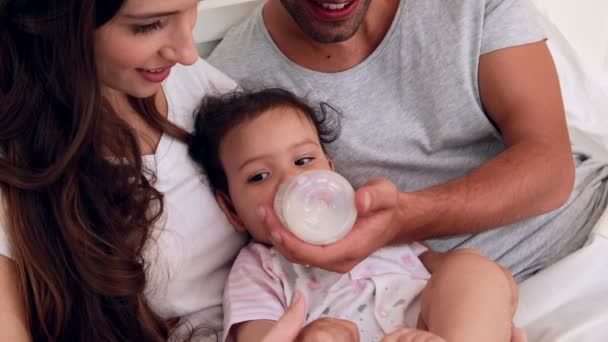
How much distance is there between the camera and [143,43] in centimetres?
107

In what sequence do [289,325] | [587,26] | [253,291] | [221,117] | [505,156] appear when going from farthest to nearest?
[587,26] < [505,156] < [221,117] < [253,291] < [289,325]

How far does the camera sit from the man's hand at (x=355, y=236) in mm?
1154

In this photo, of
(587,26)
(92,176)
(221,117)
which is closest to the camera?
(92,176)

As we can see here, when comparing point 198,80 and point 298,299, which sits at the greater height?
point 198,80

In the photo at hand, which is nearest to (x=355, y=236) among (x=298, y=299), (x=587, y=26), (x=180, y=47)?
(x=298, y=299)

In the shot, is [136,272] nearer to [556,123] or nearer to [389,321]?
[389,321]

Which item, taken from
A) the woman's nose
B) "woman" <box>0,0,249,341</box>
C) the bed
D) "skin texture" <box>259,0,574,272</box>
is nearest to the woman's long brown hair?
"woman" <box>0,0,249,341</box>

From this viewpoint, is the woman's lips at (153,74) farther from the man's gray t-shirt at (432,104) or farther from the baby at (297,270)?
the man's gray t-shirt at (432,104)

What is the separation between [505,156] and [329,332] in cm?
63

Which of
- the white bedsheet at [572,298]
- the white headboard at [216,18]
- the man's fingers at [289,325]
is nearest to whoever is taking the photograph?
the man's fingers at [289,325]

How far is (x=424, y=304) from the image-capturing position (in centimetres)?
121

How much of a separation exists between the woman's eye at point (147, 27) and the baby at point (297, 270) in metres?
0.30

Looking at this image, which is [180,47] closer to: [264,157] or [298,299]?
[264,157]

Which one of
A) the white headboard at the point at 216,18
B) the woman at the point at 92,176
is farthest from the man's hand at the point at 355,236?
the white headboard at the point at 216,18
